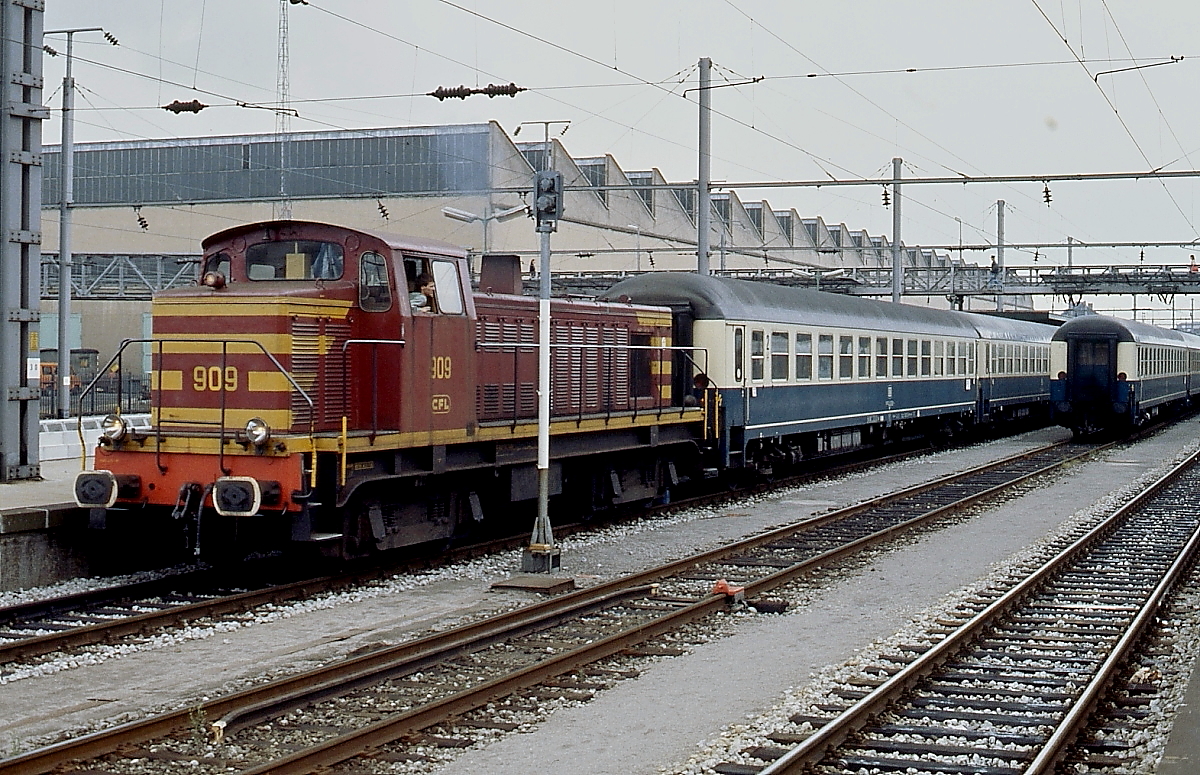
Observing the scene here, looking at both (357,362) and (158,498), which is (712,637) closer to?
(357,362)

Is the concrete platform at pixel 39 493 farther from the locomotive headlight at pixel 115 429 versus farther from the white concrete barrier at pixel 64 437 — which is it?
the white concrete barrier at pixel 64 437

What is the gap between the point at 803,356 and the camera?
22.0 meters

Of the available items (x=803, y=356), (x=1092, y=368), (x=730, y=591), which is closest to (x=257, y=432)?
(x=730, y=591)

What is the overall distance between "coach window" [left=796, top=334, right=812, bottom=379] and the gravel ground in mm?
6204

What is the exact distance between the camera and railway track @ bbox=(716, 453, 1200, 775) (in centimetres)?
696

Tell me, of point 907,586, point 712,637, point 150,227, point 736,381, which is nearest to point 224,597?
point 712,637

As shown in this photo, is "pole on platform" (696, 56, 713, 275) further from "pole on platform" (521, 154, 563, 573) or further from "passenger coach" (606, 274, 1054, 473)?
"pole on platform" (521, 154, 563, 573)

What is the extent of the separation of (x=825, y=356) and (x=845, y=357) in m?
1.16

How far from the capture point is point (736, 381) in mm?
19328

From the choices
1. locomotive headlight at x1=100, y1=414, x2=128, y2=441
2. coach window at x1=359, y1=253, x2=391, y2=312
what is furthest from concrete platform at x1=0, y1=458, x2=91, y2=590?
coach window at x1=359, y1=253, x2=391, y2=312

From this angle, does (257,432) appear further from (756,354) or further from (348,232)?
(756,354)

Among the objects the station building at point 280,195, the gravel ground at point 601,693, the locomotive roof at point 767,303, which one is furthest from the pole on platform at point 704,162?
the station building at point 280,195

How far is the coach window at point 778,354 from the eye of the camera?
20.8 metres

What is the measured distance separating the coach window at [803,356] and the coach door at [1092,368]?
14.7m
